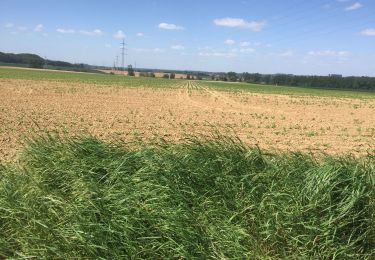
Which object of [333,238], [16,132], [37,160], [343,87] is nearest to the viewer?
[333,238]

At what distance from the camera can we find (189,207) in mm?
4875

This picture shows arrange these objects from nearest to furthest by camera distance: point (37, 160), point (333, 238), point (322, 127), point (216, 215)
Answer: point (333, 238) → point (216, 215) → point (37, 160) → point (322, 127)

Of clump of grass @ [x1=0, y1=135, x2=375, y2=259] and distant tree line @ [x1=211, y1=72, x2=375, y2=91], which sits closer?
clump of grass @ [x1=0, y1=135, x2=375, y2=259]

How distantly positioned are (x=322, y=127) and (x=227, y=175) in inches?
695

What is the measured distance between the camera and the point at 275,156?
6.21 meters

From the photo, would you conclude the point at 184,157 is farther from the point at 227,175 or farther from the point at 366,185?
the point at 366,185

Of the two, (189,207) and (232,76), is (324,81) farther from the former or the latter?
(189,207)

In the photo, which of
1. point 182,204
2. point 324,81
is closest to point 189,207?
point 182,204

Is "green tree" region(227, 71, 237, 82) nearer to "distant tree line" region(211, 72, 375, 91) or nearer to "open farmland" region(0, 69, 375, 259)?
"distant tree line" region(211, 72, 375, 91)

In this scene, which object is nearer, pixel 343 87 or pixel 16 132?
pixel 16 132

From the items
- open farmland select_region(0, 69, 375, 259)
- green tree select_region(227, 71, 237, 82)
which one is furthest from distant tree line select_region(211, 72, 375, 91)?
open farmland select_region(0, 69, 375, 259)

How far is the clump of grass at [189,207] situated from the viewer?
430 cm

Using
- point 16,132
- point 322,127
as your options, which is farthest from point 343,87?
point 16,132

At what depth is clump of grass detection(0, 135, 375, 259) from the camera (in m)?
4.30
